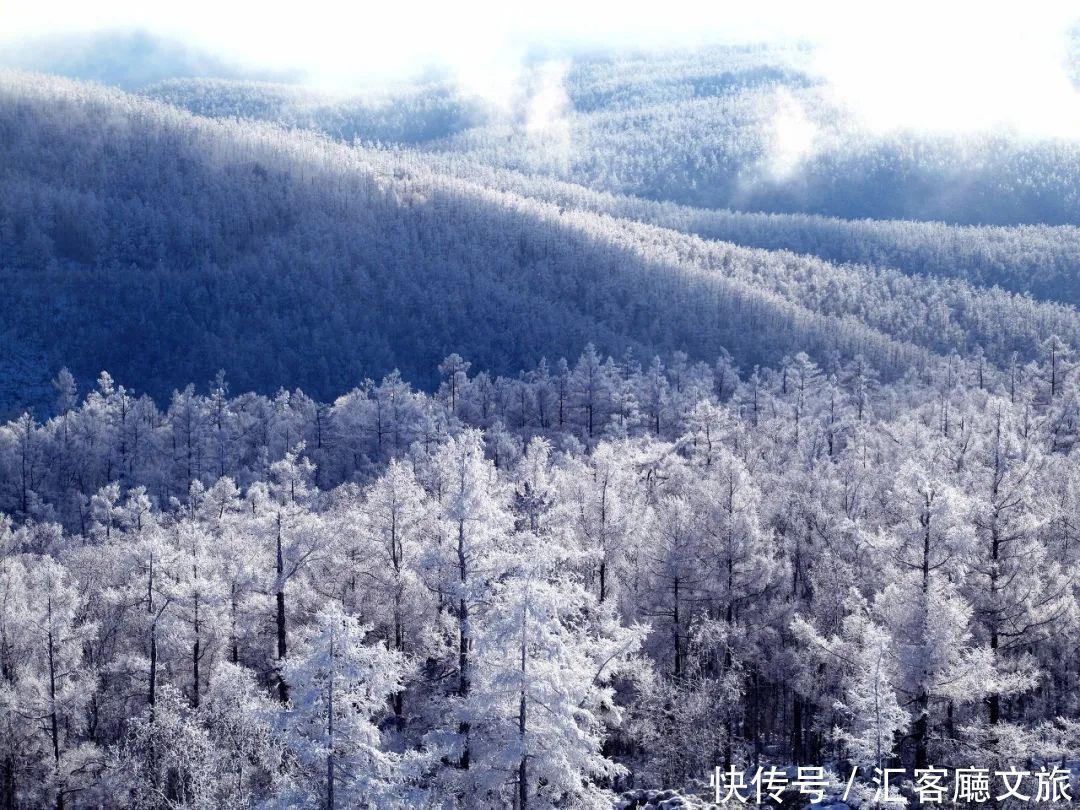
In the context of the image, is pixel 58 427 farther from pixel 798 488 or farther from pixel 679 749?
pixel 679 749

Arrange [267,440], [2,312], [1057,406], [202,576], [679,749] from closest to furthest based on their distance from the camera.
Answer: [679,749] → [202,576] → [1057,406] → [267,440] → [2,312]

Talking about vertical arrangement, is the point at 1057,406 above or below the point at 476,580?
below

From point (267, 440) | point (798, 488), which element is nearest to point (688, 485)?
point (798, 488)

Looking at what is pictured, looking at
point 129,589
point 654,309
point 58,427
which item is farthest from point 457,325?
point 129,589

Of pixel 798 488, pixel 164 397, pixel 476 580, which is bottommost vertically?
pixel 164 397

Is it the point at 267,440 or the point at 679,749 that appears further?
the point at 267,440

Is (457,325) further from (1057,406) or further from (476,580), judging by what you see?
(476,580)

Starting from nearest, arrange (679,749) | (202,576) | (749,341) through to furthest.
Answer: (679,749) → (202,576) → (749,341)

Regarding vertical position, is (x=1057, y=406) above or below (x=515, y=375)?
above

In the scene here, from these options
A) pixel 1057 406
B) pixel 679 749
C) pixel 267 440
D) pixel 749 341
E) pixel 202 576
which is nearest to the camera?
pixel 679 749
